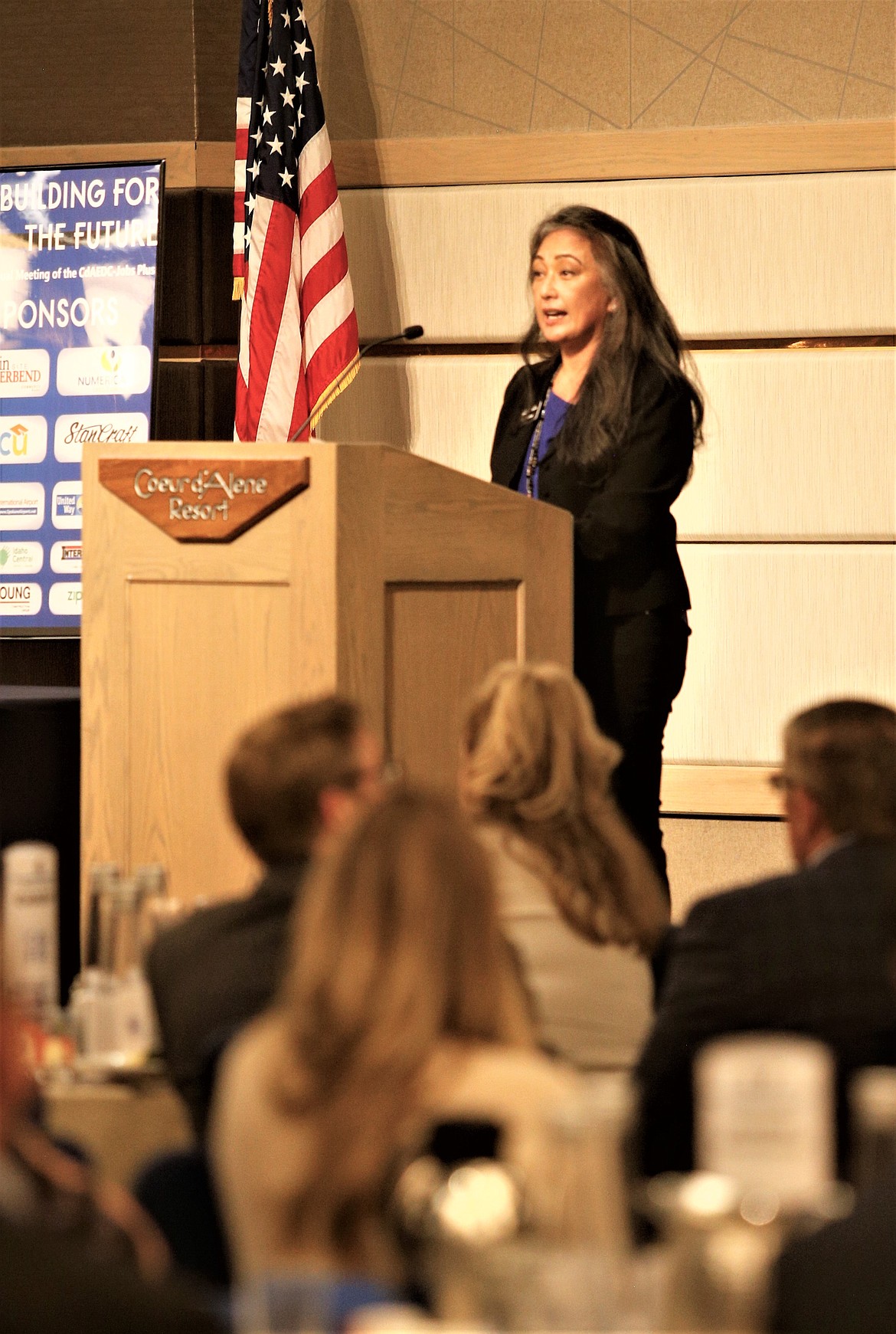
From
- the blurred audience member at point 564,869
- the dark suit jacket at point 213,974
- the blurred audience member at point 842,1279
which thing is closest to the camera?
the blurred audience member at point 842,1279

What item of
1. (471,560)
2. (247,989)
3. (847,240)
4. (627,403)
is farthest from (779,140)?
(247,989)

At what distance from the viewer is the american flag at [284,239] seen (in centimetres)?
485

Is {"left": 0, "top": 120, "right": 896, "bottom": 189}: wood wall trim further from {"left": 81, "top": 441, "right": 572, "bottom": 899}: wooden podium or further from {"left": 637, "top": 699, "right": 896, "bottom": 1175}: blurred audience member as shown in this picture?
{"left": 637, "top": 699, "right": 896, "bottom": 1175}: blurred audience member

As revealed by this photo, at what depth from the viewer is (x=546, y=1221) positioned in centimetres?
111

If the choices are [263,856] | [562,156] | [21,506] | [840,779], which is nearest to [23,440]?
[21,506]

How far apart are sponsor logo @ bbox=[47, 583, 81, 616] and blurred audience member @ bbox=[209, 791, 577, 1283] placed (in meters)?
3.75

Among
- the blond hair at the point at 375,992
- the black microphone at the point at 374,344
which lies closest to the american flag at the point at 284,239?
the black microphone at the point at 374,344

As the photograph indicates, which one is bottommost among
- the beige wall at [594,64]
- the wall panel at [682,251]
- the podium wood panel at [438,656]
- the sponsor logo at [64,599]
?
the podium wood panel at [438,656]

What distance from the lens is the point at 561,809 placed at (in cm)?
227

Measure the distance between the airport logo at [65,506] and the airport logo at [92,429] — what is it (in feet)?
0.25

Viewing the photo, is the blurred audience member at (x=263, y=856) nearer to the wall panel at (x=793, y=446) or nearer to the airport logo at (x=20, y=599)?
the airport logo at (x=20, y=599)

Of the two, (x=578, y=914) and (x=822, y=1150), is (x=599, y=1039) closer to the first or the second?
(x=578, y=914)

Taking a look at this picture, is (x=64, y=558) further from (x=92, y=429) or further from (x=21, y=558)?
(x=92, y=429)

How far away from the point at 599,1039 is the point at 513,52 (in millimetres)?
3700
